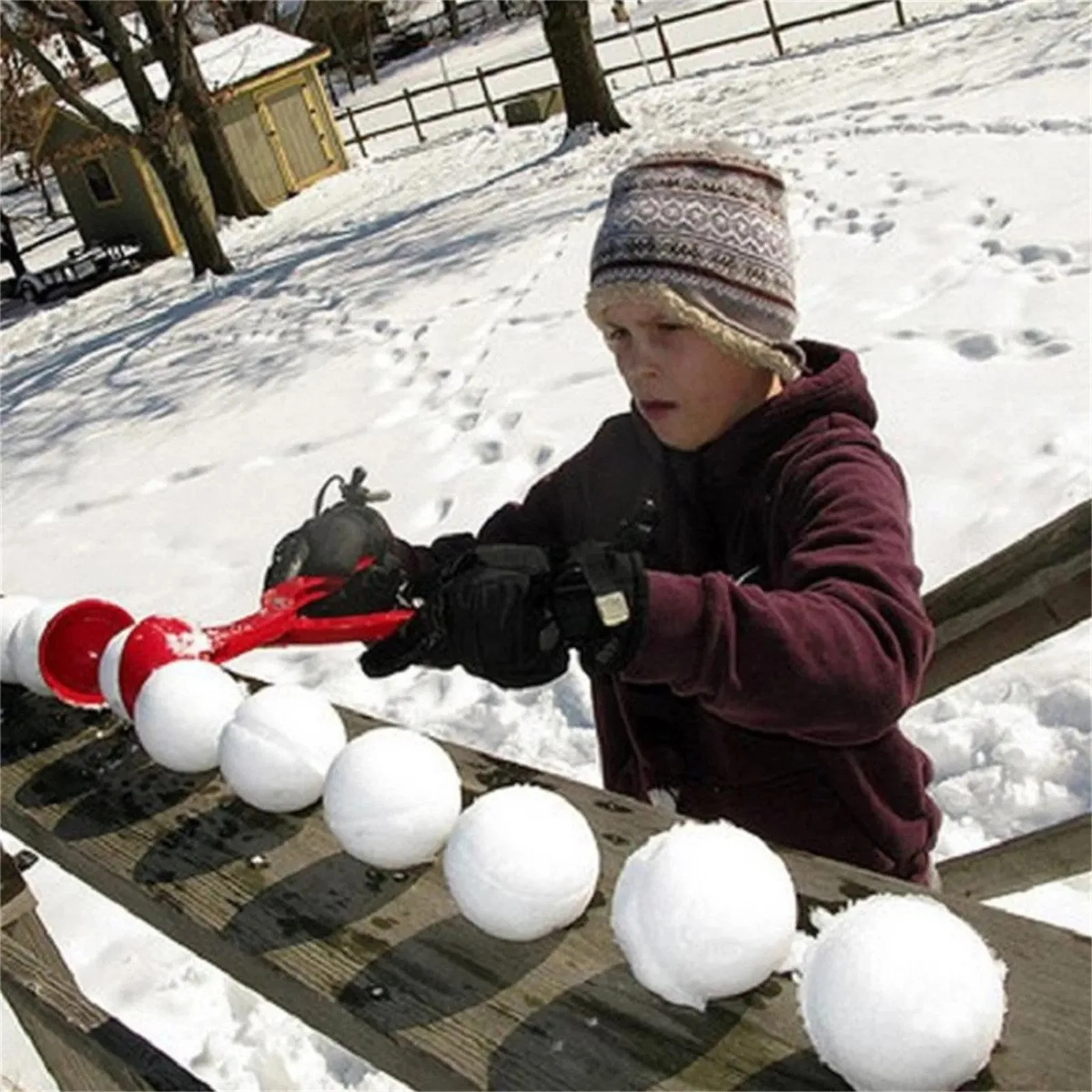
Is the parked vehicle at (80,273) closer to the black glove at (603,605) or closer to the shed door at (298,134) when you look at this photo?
the shed door at (298,134)

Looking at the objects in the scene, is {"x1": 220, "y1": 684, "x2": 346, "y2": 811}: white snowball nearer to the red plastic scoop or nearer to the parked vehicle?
the red plastic scoop

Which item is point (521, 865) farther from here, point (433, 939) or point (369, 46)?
point (369, 46)

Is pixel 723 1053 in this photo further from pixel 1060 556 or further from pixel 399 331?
pixel 399 331

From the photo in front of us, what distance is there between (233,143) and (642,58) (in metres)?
7.26

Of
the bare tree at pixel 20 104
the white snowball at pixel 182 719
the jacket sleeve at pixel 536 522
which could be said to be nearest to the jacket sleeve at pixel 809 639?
the white snowball at pixel 182 719

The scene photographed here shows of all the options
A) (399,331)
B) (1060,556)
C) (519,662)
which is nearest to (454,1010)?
(519,662)

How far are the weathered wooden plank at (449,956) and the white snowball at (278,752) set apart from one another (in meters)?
0.04

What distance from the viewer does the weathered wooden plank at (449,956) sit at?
111 centimetres

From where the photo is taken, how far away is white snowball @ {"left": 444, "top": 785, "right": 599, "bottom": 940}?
1.29 metres


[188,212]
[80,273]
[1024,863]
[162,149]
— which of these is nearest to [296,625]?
[1024,863]

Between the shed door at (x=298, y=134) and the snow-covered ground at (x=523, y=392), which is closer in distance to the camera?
the snow-covered ground at (x=523, y=392)

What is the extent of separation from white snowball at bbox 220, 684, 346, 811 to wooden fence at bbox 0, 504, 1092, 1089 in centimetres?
4

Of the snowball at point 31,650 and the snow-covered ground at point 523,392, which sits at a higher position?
the snowball at point 31,650

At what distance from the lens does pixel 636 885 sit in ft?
4.08
